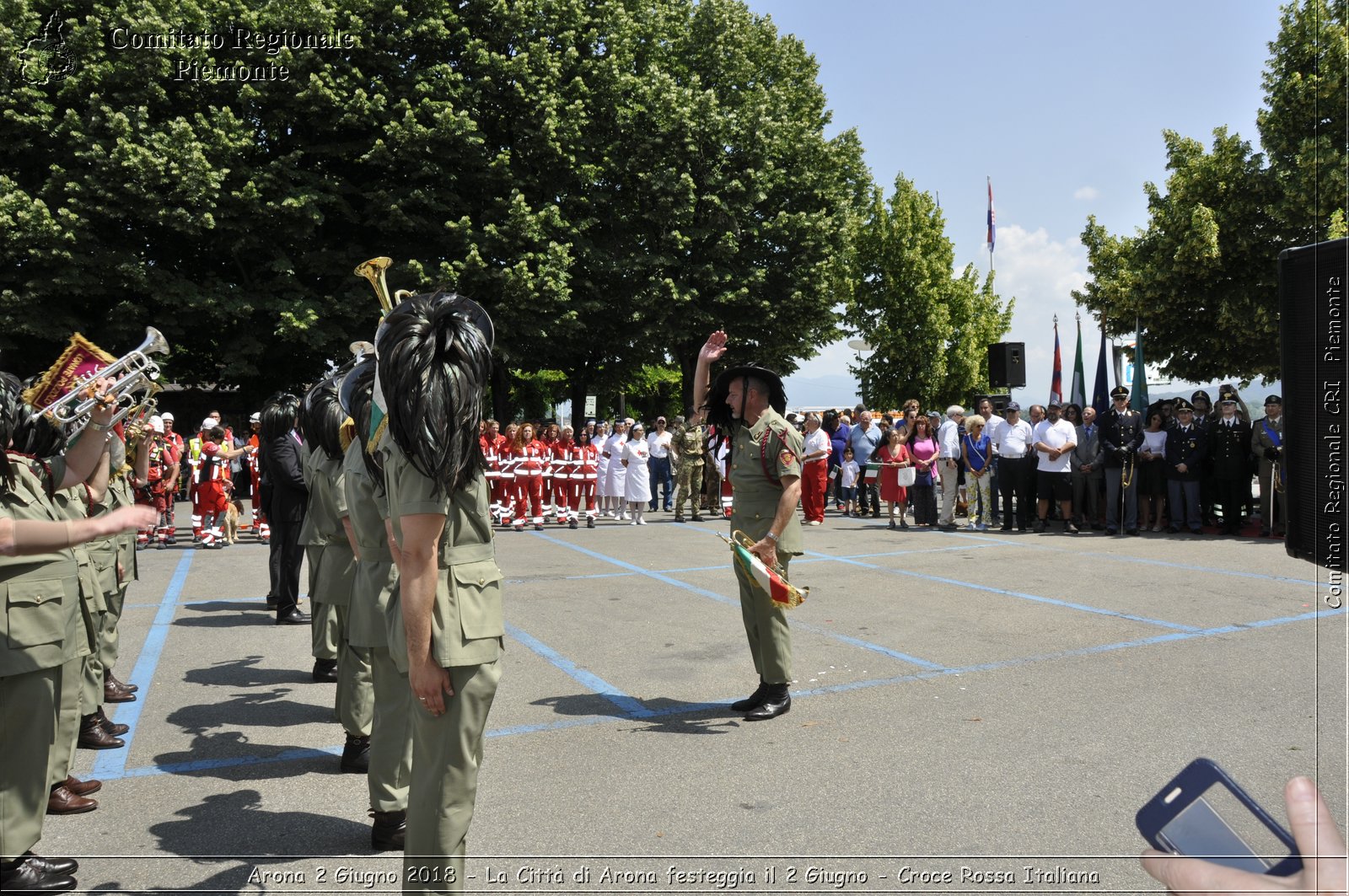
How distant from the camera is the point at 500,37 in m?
24.8

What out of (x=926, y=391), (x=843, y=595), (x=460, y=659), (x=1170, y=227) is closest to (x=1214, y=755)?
(x=460, y=659)

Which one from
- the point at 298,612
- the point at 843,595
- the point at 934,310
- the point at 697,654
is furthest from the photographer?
the point at 934,310

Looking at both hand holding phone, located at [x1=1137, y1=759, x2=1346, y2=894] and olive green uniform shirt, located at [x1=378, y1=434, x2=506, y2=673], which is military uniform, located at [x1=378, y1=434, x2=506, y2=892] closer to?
olive green uniform shirt, located at [x1=378, y1=434, x2=506, y2=673]

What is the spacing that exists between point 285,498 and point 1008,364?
1453cm

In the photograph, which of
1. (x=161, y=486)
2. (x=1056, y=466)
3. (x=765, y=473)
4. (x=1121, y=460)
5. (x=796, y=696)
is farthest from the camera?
(x=1056, y=466)

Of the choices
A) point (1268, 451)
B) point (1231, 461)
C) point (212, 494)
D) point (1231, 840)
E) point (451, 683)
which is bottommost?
point (451, 683)

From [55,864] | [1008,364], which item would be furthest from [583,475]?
[55,864]

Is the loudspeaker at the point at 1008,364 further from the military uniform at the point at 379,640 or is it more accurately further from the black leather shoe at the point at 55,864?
the black leather shoe at the point at 55,864

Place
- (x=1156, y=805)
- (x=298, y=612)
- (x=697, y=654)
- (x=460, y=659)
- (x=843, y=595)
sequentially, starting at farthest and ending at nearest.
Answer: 1. (x=843, y=595)
2. (x=298, y=612)
3. (x=697, y=654)
4. (x=460, y=659)
5. (x=1156, y=805)

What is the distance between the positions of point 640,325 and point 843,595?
60.2ft

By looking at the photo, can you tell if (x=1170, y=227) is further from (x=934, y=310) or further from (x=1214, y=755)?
(x=1214, y=755)

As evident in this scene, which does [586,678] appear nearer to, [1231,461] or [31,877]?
[31,877]

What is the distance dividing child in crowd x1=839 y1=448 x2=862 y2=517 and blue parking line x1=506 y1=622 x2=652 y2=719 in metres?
11.8

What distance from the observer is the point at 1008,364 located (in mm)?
18688
